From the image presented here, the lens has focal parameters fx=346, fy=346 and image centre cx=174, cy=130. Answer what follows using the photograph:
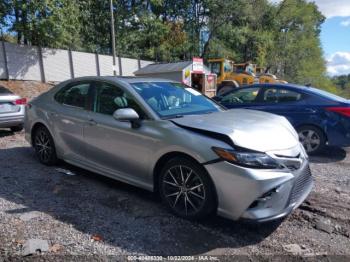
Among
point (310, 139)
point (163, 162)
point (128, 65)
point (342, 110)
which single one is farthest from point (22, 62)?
point (163, 162)

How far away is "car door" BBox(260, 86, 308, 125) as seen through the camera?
22.7 ft

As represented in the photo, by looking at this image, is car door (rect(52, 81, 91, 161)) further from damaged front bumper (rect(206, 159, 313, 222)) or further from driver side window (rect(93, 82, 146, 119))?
damaged front bumper (rect(206, 159, 313, 222))

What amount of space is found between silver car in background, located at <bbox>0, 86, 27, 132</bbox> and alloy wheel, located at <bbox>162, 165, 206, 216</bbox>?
5.67 metres

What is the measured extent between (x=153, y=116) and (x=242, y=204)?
1.47 meters

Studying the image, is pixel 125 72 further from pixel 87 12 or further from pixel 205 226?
pixel 205 226

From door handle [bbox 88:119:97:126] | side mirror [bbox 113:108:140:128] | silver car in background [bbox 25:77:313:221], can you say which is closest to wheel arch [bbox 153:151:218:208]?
silver car in background [bbox 25:77:313:221]

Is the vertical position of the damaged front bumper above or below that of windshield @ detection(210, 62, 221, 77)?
below

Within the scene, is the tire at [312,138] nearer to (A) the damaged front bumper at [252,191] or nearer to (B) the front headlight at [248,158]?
(A) the damaged front bumper at [252,191]

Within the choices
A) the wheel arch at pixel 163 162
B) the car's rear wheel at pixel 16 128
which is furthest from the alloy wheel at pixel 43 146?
the car's rear wheel at pixel 16 128

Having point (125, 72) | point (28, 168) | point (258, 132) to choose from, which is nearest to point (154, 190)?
point (258, 132)

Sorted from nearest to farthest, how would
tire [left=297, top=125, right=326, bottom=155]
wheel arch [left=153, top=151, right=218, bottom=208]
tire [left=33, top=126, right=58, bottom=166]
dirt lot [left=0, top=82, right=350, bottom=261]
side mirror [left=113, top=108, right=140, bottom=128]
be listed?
dirt lot [left=0, top=82, right=350, bottom=261] → wheel arch [left=153, top=151, right=218, bottom=208] → side mirror [left=113, top=108, right=140, bottom=128] → tire [left=33, top=126, right=58, bottom=166] → tire [left=297, top=125, right=326, bottom=155]

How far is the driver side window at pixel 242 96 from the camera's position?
301 inches

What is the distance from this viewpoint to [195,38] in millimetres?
36719

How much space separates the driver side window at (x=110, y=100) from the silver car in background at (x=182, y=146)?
1cm
